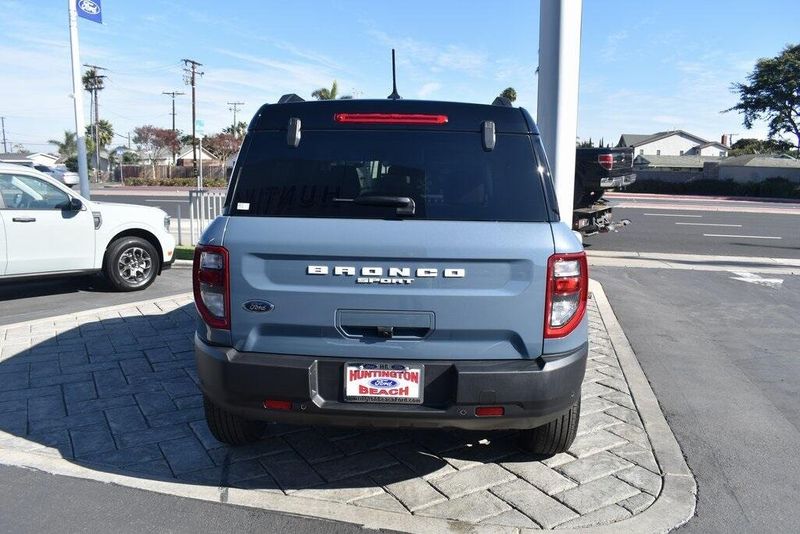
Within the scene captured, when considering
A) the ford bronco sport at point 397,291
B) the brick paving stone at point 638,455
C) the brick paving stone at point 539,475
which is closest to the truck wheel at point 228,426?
the ford bronco sport at point 397,291

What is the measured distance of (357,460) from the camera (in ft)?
12.5

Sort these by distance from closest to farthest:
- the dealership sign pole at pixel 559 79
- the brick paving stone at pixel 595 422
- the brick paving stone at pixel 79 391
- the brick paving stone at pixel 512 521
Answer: the brick paving stone at pixel 512 521, the brick paving stone at pixel 595 422, the brick paving stone at pixel 79 391, the dealership sign pole at pixel 559 79

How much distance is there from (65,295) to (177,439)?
524 centimetres

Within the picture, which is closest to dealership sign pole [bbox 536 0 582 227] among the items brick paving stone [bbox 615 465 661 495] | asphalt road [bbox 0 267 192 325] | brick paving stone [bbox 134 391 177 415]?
brick paving stone [bbox 615 465 661 495]

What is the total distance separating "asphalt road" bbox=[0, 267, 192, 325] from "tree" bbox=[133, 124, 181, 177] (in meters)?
75.5

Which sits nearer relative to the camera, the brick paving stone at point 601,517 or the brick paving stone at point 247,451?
the brick paving stone at point 601,517

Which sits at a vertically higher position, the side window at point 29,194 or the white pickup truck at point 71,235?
the side window at point 29,194

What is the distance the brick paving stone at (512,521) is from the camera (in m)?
3.14

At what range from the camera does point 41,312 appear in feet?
24.2

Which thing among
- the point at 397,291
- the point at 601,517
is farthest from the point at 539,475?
the point at 397,291

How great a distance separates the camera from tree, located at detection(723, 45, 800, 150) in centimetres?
4731

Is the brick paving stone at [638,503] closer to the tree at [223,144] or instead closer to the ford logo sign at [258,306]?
the ford logo sign at [258,306]

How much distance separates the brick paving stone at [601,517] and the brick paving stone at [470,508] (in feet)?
1.09

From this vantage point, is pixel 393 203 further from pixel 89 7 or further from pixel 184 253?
pixel 89 7
